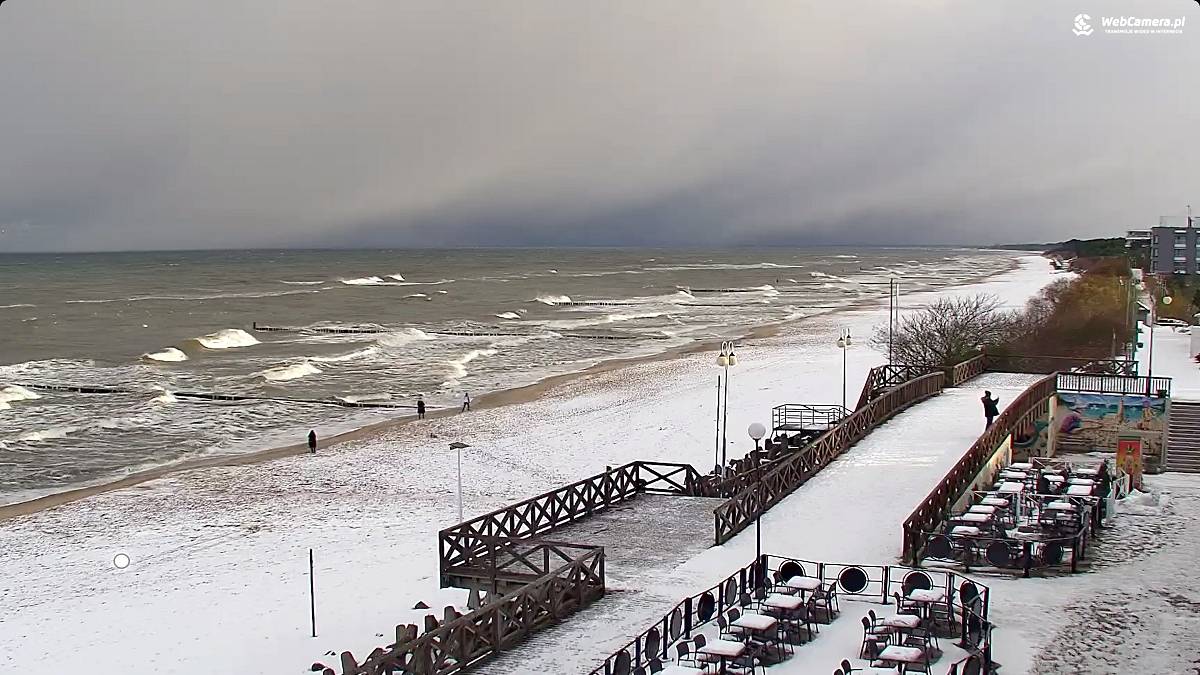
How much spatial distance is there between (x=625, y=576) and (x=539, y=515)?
357 centimetres

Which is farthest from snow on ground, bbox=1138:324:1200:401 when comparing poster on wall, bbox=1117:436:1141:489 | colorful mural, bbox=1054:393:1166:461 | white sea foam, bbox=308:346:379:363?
white sea foam, bbox=308:346:379:363

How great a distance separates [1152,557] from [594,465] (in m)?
18.5

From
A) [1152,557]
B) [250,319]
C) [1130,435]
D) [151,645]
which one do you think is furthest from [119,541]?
[250,319]

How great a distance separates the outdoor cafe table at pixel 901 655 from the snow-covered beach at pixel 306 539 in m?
1.00

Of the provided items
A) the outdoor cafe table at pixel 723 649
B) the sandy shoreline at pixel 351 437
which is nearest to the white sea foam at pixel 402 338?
the sandy shoreline at pixel 351 437

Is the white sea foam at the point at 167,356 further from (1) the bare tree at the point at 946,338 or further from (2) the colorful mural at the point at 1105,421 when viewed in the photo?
(2) the colorful mural at the point at 1105,421

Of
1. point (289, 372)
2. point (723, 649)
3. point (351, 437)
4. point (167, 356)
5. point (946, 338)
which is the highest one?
point (946, 338)

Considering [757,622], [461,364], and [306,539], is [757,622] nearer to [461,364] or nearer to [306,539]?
[306,539]

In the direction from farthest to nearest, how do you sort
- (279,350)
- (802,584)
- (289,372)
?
(279,350), (289,372), (802,584)

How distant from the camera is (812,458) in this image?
81.7 feet

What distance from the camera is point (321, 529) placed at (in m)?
28.2

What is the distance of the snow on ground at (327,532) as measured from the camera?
19.7 m

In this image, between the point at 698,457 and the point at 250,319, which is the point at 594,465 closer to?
the point at 698,457

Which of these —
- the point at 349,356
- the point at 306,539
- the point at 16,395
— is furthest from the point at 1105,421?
the point at 349,356
